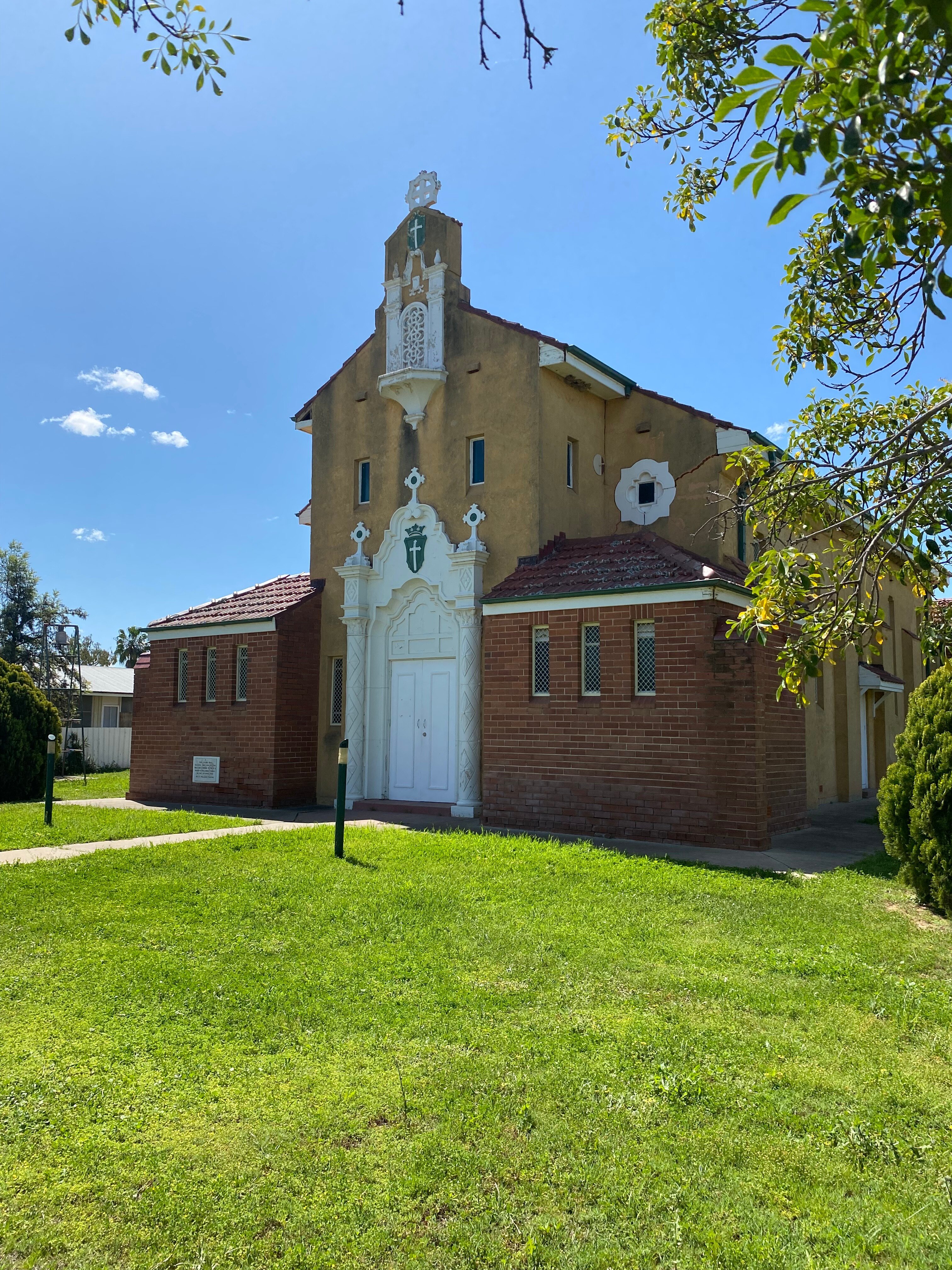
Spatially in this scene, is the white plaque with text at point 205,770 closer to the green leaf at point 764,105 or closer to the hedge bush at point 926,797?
the hedge bush at point 926,797

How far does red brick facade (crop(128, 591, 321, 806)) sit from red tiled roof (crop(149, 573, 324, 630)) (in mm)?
252

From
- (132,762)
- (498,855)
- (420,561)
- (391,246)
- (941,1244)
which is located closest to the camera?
(941,1244)

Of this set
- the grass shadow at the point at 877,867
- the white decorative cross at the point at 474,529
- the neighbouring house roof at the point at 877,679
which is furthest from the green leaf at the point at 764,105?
the neighbouring house roof at the point at 877,679

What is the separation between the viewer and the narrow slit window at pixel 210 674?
19.3m

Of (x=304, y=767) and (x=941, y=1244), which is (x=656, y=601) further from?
(x=941, y=1244)

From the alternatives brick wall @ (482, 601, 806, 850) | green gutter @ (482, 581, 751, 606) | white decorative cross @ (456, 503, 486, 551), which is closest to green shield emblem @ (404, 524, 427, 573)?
white decorative cross @ (456, 503, 486, 551)

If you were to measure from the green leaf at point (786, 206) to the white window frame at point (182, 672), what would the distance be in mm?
18310

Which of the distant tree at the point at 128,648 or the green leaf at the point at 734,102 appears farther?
the distant tree at the point at 128,648

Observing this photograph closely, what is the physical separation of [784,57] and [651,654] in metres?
10.8

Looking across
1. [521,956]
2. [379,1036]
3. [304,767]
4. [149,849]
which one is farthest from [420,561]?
[379,1036]

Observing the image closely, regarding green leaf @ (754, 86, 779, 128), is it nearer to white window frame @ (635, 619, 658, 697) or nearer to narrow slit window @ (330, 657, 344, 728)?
white window frame @ (635, 619, 658, 697)

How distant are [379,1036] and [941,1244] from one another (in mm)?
2804

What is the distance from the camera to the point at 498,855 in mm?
11008

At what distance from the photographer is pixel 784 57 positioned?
281 centimetres
